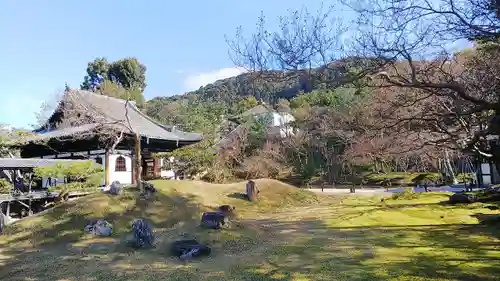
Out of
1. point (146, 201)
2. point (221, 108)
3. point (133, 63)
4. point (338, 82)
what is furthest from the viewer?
point (133, 63)

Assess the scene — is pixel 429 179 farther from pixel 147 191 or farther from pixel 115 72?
pixel 115 72

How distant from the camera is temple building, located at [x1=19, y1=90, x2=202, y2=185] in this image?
14562 mm

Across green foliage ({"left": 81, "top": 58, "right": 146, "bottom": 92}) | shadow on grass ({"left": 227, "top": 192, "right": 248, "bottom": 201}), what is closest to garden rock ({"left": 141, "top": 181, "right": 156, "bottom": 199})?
shadow on grass ({"left": 227, "top": 192, "right": 248, "bottom": 201})

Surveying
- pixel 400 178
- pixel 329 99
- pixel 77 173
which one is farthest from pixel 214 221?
pixel 329 99

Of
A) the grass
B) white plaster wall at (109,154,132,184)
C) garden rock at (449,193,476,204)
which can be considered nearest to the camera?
the grass

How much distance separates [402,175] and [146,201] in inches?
749

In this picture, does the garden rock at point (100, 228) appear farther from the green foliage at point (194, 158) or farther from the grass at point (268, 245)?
the green foliage at point (194, 158)

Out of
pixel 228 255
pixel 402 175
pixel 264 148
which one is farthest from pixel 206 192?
pixel 402 175

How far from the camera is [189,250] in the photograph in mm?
6457

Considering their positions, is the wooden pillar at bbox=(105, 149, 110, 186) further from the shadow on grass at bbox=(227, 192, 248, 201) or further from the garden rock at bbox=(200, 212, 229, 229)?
the garden rock at bbox=(200, 212, 229, 229)

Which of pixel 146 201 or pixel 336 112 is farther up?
pixel 336 112

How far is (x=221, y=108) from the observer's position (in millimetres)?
34156

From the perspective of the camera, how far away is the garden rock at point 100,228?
7992 millimetres

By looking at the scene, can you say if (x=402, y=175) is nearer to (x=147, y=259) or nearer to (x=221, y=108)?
(x=221, y=108)
